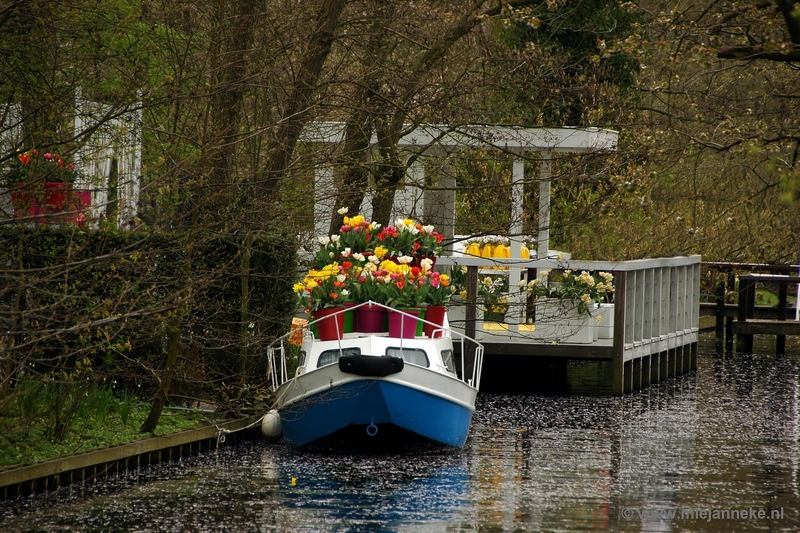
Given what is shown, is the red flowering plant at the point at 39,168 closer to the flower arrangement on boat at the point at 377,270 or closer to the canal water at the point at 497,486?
the canal water at the point at 497,486

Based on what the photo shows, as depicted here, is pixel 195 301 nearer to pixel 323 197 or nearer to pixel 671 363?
pixel 323 197

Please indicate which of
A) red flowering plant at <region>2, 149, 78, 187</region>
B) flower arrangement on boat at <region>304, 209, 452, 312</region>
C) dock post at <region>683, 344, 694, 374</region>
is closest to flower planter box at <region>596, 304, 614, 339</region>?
dock post at <region>683, 344, 694, 374</region>

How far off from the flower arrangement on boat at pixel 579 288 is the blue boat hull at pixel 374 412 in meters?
5.38

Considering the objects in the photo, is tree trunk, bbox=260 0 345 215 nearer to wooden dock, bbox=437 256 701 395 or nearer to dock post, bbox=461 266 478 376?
wooden dock, bbox=437 256 701 395

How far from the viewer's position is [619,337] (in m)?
18.7

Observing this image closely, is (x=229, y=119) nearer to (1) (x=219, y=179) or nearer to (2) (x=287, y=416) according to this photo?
(1) (x=219, y=179)

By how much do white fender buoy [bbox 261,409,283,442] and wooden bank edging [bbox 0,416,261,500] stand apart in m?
0.11

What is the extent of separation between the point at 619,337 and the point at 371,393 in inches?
270

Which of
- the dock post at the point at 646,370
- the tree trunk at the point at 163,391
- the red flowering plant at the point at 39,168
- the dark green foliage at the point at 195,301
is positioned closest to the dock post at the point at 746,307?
the dock post at the point at 646,370

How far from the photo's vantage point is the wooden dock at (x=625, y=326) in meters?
18.4

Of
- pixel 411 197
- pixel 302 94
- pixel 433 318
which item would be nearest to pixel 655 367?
pixel 411 197

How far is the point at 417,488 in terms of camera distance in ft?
37.2

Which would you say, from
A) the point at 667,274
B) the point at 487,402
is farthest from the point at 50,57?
the point at 667,274

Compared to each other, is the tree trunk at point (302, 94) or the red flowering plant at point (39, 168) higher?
the tree trunk at point (302, 94)
